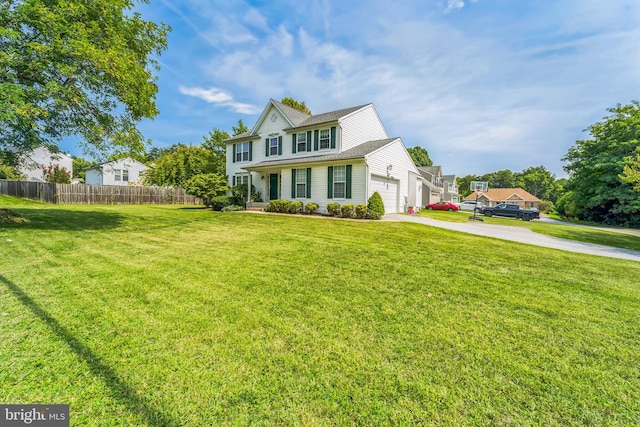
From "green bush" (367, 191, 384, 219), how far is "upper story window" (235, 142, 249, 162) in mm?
12384

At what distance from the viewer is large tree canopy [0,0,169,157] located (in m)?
6.64

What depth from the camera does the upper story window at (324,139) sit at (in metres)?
17.0

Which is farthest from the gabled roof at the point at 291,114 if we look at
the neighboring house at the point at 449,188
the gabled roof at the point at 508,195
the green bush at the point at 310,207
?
the gabled roof at the point at 508,195

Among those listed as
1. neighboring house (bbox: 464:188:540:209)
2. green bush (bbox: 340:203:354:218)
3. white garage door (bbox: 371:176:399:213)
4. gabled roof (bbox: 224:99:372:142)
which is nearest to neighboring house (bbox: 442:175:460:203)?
neighboring house (bbox: 464:188:540:209)

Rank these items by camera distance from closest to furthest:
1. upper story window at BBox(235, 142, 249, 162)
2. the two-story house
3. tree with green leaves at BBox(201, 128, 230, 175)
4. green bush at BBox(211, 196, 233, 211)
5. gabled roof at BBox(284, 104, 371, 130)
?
gabled roof at BBox(284, 104, 371, 130) → green bush at BBox(211, 196, 233, 211) → upper story window at BBox(235, 142, 249, 162) → tree with green leaves at BBox(201, 128, 230, 175) → the two-story house

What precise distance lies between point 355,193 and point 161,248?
34.9ft

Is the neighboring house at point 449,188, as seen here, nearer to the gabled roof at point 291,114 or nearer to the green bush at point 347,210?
the gabled roof at point 291,114

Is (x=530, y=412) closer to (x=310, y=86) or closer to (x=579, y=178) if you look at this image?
(x=310, y=86)

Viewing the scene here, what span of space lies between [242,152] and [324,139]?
855 cm

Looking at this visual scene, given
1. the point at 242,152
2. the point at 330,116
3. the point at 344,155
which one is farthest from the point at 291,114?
the point at 344,155

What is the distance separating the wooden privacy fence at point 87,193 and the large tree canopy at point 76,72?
1627 cm

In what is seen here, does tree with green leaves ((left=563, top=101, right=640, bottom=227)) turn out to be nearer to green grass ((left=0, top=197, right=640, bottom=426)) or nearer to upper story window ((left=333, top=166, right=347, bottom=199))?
upper story window ((left=333, top=166, right=347, bottom=199))

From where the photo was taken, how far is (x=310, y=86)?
17953 millimetres

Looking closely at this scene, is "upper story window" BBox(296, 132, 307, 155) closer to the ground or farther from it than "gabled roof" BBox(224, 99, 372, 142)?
closer to the ground
